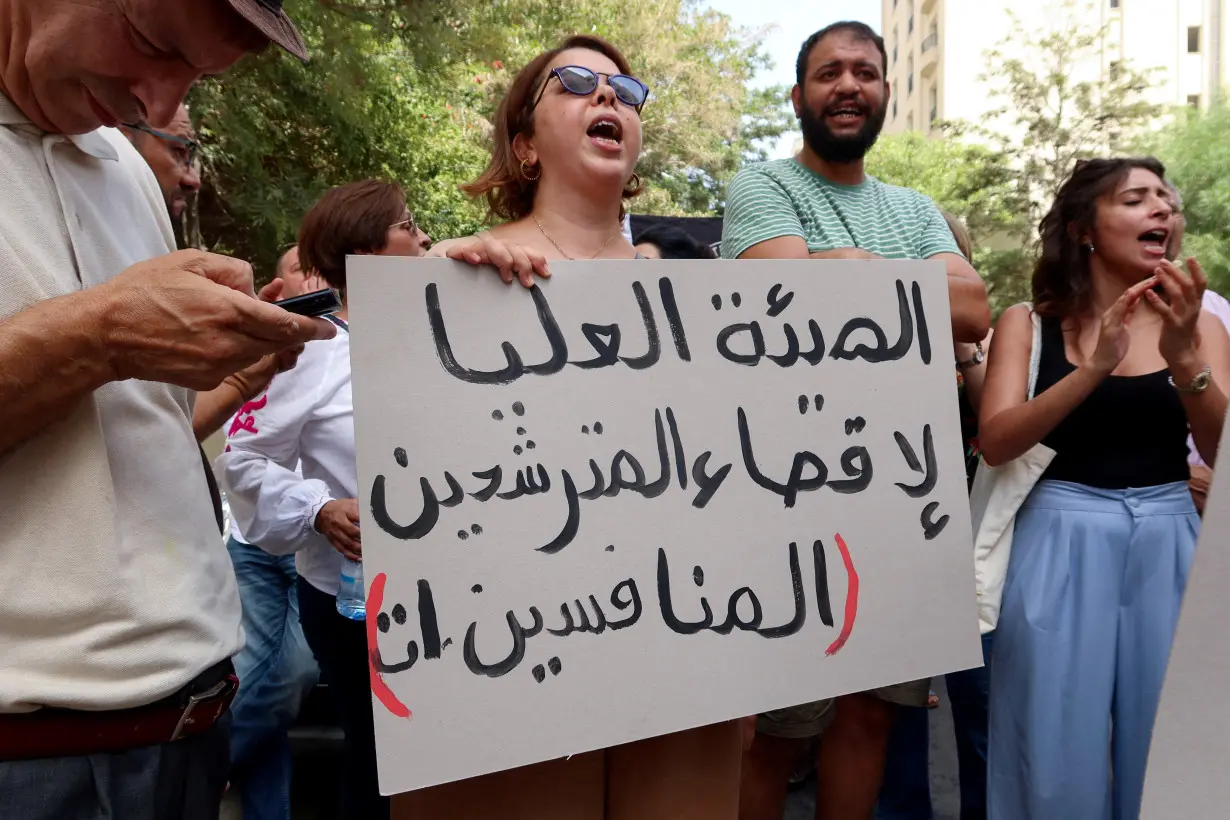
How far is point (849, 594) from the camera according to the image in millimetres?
1483

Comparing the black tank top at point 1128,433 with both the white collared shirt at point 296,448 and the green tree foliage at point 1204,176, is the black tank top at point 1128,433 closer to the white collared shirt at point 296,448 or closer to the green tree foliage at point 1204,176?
the white collared shirt at point 296,448

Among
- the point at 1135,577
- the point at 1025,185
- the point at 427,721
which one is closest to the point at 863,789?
the point at 1135,577

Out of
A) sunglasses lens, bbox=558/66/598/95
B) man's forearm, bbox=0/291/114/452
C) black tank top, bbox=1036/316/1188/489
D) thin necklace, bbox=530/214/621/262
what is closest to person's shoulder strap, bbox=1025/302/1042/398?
black tank top, bbox=1036/316/1188/489

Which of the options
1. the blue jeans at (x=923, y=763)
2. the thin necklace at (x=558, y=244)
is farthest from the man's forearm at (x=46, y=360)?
the blue jeans at (x=923, y=763)

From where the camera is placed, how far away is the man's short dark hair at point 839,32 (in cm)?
222

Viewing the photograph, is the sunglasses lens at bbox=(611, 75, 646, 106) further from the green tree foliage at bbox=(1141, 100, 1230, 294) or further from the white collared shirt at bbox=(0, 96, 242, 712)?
the green tree foliage at bbox=(1141, 100, 1230, 294)

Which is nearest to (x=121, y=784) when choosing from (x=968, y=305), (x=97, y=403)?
(x=97, y=403)

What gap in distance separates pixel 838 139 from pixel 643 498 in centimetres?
126

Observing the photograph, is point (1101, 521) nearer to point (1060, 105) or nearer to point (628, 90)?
point (628, 90)

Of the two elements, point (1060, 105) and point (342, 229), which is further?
point (1060, 105)

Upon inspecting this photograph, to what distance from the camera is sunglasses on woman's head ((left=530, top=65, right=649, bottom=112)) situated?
1.56m

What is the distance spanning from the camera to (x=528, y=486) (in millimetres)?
1281

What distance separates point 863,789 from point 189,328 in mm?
1884

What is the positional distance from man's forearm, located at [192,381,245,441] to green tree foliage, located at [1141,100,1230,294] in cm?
1850
